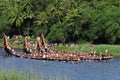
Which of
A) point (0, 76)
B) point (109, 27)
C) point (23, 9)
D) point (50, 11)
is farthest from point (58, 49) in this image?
point (0, 76)

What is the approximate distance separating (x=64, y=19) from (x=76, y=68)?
45680 millimetres

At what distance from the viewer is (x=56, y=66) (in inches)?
2697

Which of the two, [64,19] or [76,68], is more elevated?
[64,19]

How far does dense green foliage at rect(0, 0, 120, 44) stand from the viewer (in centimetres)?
10004

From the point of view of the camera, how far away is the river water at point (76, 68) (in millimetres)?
56344

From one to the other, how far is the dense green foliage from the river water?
→ 21.3m

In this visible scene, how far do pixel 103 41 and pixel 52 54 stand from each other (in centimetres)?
2367

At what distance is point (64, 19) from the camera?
11175 cm

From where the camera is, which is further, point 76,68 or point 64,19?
point 64,19

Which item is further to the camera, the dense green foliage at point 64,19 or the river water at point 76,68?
the dense green foliage at point 64,19

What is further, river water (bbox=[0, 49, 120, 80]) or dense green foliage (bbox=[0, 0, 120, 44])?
dense green foliage (bbox=[0, 0, 120, 44])

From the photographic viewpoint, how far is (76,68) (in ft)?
219

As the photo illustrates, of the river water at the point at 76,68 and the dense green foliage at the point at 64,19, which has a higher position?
the dense green foliage at the point at 64,19

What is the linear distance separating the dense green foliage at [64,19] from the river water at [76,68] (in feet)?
69.8
